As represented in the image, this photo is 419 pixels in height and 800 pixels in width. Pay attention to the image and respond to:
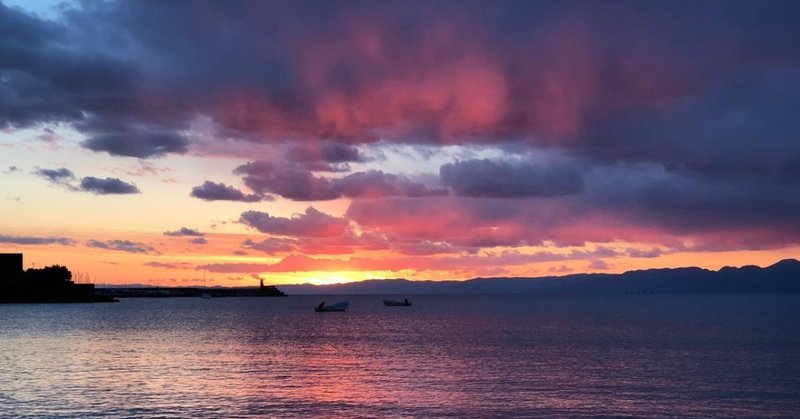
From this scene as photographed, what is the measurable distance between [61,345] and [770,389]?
281 ft

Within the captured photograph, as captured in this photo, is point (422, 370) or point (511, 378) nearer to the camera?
point (511, 378)

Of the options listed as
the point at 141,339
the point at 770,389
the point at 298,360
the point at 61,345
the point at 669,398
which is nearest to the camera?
the point at 669,398

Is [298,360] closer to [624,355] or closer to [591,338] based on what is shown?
[624,355]

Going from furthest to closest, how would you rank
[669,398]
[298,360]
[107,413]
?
[298,360] < [669,398] < [107,413]

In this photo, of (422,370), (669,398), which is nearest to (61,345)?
(422,370)

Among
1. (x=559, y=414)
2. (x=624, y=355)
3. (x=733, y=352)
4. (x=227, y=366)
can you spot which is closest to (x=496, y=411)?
(x=559, y=414)

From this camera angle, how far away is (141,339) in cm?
11331

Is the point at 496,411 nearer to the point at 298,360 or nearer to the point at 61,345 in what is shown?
the point at 298,360

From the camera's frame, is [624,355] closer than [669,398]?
No

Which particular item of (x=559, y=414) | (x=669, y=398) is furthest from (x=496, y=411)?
(x=669, y=398)

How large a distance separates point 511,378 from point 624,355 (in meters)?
27.2

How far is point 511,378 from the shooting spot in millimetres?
68000

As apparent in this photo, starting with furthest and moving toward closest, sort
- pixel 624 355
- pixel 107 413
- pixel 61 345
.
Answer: pixel 61 345 → pixel 624 355 → pixel 107 413

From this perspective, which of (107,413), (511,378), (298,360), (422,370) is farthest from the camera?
(298,360)
